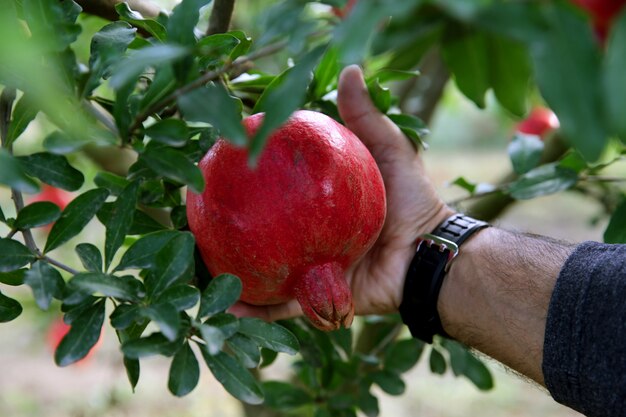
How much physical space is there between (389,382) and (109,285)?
0.68 metres

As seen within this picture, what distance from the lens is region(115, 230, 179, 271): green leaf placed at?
2.18 feet

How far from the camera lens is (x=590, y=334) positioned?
2.67ft

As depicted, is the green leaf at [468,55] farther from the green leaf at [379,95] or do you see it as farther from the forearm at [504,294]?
the forearm at [504,294]

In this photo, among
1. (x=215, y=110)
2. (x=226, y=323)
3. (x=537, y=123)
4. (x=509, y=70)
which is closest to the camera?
(x=215, y=110)

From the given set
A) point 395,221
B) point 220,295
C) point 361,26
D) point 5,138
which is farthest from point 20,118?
point 395,221

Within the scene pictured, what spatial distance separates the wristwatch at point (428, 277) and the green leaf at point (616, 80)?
27.8 inches

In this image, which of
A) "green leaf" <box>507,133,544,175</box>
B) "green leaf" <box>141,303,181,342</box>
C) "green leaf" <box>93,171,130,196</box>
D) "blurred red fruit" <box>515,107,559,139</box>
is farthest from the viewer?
"blurred red fruit" <box>515,107,559,139</box>

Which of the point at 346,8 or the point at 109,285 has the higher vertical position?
the point at 346,8

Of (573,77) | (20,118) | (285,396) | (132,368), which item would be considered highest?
(573,77)

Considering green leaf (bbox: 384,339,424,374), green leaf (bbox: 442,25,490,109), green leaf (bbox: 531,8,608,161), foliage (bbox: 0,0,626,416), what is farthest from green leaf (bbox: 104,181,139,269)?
green leaf (bbox: 384,339,424,374)

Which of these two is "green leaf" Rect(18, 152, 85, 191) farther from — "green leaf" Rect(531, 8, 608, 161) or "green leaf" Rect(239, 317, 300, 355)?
"green leaf" Rect(531, 8, 608, 161)

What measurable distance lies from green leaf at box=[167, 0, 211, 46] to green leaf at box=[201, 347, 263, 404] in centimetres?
30

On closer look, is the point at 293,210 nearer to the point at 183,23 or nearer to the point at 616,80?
the point at 183,23

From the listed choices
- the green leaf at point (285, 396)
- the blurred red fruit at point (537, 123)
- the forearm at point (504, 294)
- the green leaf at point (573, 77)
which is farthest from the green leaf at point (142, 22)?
the blurred red fruit at point (537, 123)
